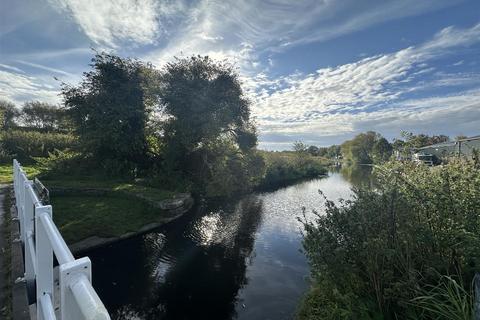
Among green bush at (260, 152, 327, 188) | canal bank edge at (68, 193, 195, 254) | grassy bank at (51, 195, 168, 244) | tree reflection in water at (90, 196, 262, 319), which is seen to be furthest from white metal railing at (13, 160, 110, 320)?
green bush at (260, 152, 327, 188)

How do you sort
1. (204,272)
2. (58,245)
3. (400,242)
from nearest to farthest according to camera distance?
(58,245) < (400,242) < (204,272)

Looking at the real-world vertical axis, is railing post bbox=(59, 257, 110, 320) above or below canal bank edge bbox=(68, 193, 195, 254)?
above

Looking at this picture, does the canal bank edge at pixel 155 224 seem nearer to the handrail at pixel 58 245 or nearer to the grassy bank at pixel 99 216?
the grassy bank at pixel 99 216

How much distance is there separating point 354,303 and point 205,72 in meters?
19.4

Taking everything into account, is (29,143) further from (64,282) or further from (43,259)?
(64,282)

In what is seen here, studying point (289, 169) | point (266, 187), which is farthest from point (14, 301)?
point (289, 169)

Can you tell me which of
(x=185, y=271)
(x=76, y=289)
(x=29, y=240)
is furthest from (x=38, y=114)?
(x=76, y=289)

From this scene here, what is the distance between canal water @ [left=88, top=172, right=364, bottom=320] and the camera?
673 cm

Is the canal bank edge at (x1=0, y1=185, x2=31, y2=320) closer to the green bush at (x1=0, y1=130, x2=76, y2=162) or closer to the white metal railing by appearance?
the white metal railing

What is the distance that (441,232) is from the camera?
4078 mm

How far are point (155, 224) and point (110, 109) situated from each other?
9.87 m

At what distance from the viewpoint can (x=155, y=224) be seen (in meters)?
12.3

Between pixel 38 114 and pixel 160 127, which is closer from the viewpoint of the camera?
pixel 160 127

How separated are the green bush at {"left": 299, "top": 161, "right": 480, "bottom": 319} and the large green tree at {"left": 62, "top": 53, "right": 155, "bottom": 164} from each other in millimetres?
16870
